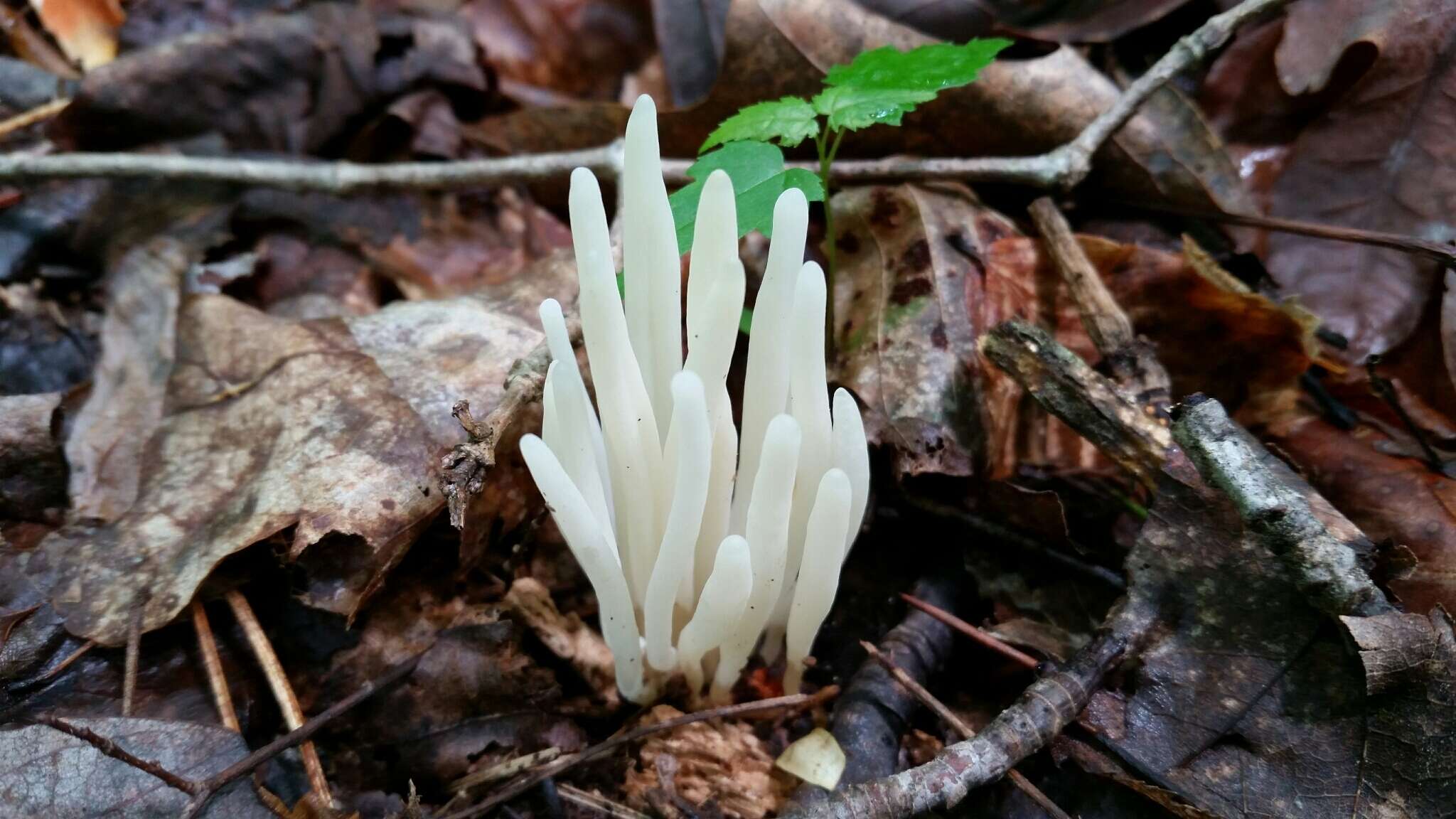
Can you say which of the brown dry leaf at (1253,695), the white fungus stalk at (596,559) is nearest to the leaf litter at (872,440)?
the brown dry leaf at (1253,695)

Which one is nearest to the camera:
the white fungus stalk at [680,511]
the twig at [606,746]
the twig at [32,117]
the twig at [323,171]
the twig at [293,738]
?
the white fungus stalk at [680,511]

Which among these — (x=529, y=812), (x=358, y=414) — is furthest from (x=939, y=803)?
(x=358, y=414)

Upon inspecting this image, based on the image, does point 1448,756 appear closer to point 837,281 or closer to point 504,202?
point 837,281

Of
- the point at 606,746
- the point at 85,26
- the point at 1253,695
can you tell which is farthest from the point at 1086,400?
the point at 85,26

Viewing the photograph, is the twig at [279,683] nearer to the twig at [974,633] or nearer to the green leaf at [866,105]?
the twig at [974,633]

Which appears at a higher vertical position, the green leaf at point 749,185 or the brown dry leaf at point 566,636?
the green leaf at point 749,185

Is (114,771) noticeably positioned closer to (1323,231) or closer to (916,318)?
(916,318)

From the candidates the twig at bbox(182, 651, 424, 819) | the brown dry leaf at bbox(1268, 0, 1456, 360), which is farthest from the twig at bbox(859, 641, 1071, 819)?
the brown dry leaf at bbox(1268, 0, 1456, 360)

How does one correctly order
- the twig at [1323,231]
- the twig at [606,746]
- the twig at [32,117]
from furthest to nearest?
the twig at [32,117] < the twig at [1323,231] < the twig at [606,746]
